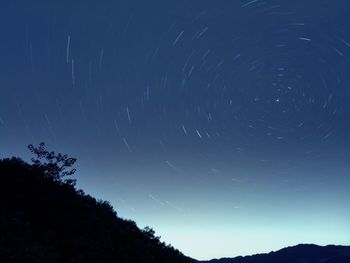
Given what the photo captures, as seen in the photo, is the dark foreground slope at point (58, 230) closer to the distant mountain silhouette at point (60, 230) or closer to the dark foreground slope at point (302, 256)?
the distant mountain silhouette at point (60, 230)

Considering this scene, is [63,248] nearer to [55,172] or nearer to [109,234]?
[109,234]

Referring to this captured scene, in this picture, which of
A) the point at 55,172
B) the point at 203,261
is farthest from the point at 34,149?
the point at 203,261

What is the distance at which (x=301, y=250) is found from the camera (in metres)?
171

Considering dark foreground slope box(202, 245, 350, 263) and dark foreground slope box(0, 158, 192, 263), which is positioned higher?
dark foreground slope box(202, 245, 350, 263)

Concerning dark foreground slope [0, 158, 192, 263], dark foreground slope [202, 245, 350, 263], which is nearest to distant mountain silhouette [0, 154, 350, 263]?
dark foreground slope [0, 158, 192, 263]

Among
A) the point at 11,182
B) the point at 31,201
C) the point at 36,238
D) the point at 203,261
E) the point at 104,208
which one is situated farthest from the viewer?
the point at 203,261

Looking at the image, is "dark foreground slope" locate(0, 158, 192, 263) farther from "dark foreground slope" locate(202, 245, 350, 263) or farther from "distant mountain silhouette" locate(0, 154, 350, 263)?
"dark foreground slope" locate(202, 245, 350, 263)

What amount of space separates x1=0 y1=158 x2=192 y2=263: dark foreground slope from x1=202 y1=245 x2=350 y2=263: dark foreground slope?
142m

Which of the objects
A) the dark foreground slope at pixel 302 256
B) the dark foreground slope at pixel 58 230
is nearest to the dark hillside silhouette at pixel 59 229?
the dark foreground slope at pixel 58 230

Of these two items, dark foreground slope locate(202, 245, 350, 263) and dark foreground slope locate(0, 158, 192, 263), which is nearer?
dark foreground slope locate(0, 158, 192, 263)

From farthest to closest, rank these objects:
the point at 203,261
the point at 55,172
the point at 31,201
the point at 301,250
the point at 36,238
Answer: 1. the point at 301,250
2. the point at 203,261
3. the point at 55,172
4. the point at 31,201
5. the point at 36,238

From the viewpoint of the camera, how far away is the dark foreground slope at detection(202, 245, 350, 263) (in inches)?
6147

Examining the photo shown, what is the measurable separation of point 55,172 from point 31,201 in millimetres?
19714

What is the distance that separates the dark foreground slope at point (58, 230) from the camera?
48.8 ft
